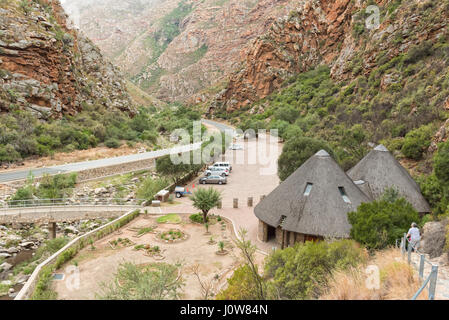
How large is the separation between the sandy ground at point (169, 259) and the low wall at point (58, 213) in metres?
3.94

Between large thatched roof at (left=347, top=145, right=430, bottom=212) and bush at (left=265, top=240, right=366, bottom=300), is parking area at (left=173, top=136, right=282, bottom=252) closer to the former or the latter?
bush at (left=265, top=240, right=366, bottom=300)

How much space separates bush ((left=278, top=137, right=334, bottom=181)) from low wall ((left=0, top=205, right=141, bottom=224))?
12475mm

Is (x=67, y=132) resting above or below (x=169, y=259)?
above

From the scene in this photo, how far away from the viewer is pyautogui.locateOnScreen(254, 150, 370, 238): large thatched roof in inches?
631

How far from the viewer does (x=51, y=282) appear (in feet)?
46.6

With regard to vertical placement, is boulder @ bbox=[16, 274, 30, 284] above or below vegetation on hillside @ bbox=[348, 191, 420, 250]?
below

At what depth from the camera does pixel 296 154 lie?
27328 mm

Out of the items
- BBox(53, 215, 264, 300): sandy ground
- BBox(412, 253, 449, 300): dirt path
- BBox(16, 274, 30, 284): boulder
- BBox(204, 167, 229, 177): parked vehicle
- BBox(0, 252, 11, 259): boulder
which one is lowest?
BBox(16, 274, 30, 284): boulder

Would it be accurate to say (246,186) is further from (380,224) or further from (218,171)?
(380,224)

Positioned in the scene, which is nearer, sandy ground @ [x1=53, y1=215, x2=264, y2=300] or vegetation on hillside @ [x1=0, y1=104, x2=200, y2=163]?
sandy ground @ [x1=53, y1=215, x2=264, y2=300]

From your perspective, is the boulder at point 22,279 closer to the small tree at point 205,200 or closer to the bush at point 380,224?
the small tree at point 205,200

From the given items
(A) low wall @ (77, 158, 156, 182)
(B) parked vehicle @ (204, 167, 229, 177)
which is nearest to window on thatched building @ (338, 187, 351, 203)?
(B) parked vehicle @ (204, 167, 229, 177)

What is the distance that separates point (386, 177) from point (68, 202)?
2417 centimetres

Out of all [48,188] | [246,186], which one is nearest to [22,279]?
[48,188]
